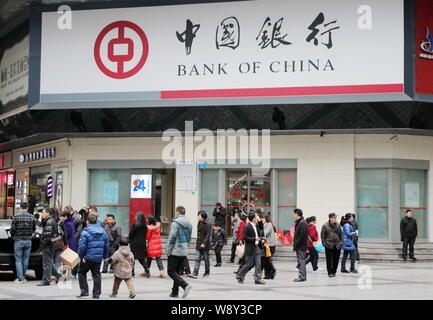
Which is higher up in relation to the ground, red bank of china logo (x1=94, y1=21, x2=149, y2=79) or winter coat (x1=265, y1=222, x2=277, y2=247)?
red bank of china logo (x1=94, y1=21, x2=149, y2=79)

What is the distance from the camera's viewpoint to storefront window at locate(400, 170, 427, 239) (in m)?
25.9

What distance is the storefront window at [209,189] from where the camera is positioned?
27.3 m

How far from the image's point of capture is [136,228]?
17.8 meters

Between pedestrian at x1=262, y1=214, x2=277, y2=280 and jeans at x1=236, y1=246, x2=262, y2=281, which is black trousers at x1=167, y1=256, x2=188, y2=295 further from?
pedestrian at x1=262, y1=214, x2=277, y2=280

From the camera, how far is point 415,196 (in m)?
26.2

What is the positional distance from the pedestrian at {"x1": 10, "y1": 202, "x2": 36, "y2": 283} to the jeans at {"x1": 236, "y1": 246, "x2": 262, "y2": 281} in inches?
193

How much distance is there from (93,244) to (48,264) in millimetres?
3278

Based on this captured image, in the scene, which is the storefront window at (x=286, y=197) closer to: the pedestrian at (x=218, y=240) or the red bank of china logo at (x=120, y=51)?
the pedestrian at (x=218, y=240)

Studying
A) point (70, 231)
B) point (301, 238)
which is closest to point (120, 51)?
point (70, 231)

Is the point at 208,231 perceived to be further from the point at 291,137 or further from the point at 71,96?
the point at 71,96

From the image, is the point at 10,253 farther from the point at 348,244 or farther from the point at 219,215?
the point at 219,215

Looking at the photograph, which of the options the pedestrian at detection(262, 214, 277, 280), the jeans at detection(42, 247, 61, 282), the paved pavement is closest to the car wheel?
the paved pavement
